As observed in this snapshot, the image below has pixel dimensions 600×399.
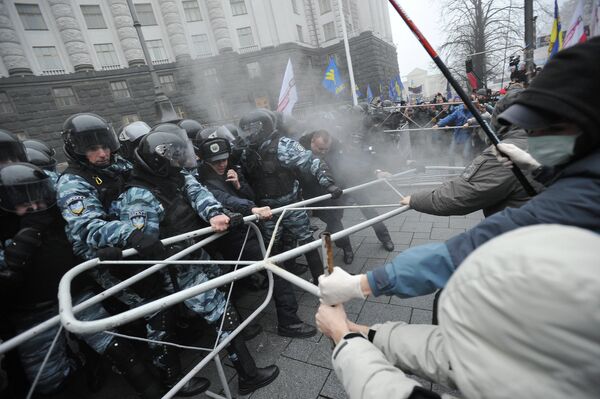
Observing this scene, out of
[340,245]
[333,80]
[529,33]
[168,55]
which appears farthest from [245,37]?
[340,245]

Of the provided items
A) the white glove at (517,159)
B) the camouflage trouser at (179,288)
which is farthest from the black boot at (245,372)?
the white glove at (517,159)

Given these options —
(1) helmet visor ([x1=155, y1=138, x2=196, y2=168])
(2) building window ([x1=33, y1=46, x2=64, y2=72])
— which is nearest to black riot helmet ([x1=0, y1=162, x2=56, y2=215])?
(1) helmet visor ([x1=155, y1=138, x2=196, y2=168])

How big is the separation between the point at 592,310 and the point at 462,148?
8.93 metres

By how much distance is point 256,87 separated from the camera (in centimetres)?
2941

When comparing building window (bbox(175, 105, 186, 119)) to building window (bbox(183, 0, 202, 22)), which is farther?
building window (bbox(183, 0, 202, 22))

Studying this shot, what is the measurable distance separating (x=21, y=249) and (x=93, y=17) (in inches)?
1291

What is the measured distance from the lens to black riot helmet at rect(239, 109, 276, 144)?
4.04m

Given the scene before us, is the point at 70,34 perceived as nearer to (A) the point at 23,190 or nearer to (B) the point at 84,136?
(B) the point at 84,136

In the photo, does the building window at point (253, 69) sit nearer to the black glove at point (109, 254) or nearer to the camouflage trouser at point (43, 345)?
the camouflage trouser at point (43, 345)

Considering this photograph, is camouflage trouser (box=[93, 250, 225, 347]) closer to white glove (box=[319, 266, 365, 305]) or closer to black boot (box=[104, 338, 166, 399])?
black boot (box=[104, 338, 166, 399])

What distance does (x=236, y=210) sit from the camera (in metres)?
3.16

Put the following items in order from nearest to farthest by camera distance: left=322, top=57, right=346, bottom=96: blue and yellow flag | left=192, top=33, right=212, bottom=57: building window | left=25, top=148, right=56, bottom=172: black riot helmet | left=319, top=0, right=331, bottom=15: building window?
1. left=25, top=148, right=56, bottom=172: black riot helmet
2. left=322, top=57, right=346, bottom=96: blue and yellow flag
3. left=192, top=33, right=212, bottom=57: building window
4. left=319, top=0, right=331, bottom=15: building window

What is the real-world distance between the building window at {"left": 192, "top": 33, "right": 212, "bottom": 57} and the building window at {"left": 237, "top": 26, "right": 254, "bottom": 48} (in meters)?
3.67

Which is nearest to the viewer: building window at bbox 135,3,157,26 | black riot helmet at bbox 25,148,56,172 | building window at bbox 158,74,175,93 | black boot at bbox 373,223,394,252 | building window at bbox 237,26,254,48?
black riot helmet at bbox 25,148,56,172
